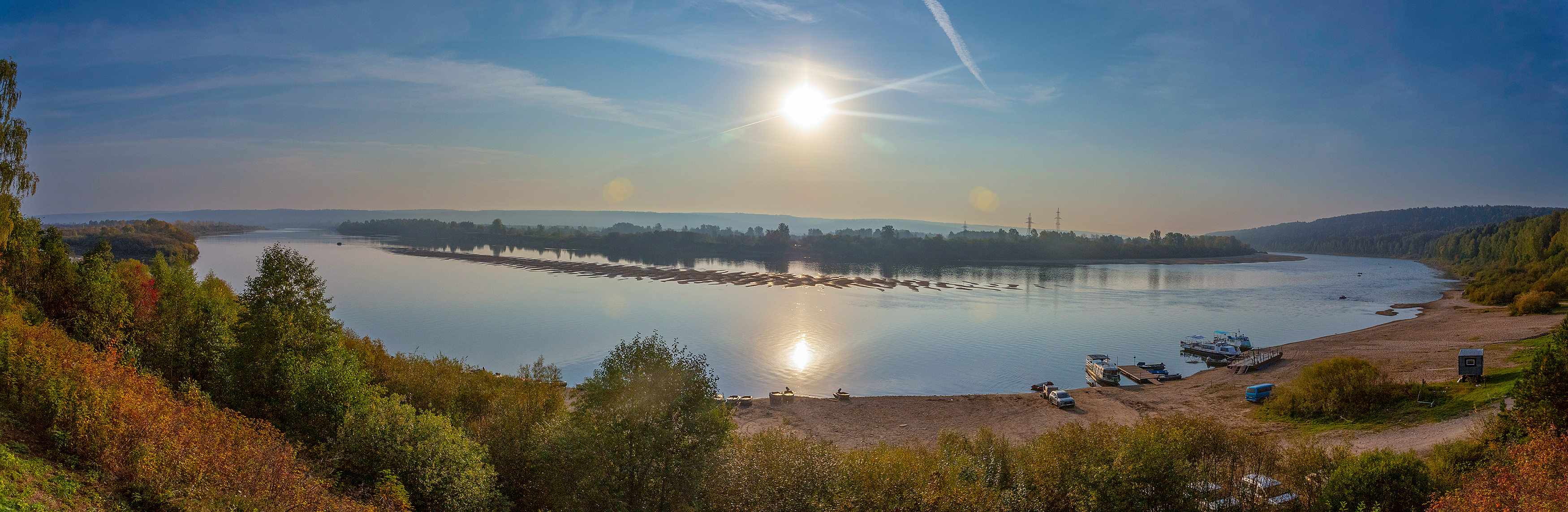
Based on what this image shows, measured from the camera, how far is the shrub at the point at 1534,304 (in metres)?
39.6

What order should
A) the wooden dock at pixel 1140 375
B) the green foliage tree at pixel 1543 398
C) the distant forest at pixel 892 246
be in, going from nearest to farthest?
the green foliage tree at pixel 1543 398
the wooden dock at pixel 1140 375
the distant forest at pixel 892 246

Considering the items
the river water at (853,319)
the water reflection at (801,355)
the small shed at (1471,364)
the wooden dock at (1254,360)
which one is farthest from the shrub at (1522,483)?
the water reflection at (801,355)

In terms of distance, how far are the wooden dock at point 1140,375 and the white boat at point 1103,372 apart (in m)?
0.46

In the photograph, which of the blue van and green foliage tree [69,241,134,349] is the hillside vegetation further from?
green foliage tree [69,241,134,349]

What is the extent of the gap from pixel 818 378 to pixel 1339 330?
38233mm

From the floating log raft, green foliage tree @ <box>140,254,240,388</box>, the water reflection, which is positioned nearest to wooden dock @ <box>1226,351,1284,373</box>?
the water reflection

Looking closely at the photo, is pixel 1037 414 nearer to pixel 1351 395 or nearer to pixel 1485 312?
pixel 1351 395

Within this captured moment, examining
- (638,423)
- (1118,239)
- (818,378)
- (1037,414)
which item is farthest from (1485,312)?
(1118,239)

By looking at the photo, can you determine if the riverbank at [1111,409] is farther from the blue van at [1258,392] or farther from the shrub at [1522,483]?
the shrub at [1522,483]

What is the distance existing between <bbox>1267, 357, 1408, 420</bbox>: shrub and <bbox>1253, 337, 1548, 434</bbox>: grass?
0.95ft

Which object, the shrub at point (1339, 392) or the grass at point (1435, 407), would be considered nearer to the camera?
the grass at point (1435, 407)

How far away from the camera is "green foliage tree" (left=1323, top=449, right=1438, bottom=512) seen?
1081 cm

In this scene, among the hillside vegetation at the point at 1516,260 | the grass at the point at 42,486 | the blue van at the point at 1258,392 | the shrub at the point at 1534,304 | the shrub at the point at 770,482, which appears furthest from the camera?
the hillside vegetation at the point at 1516,260

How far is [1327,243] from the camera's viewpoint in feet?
617
